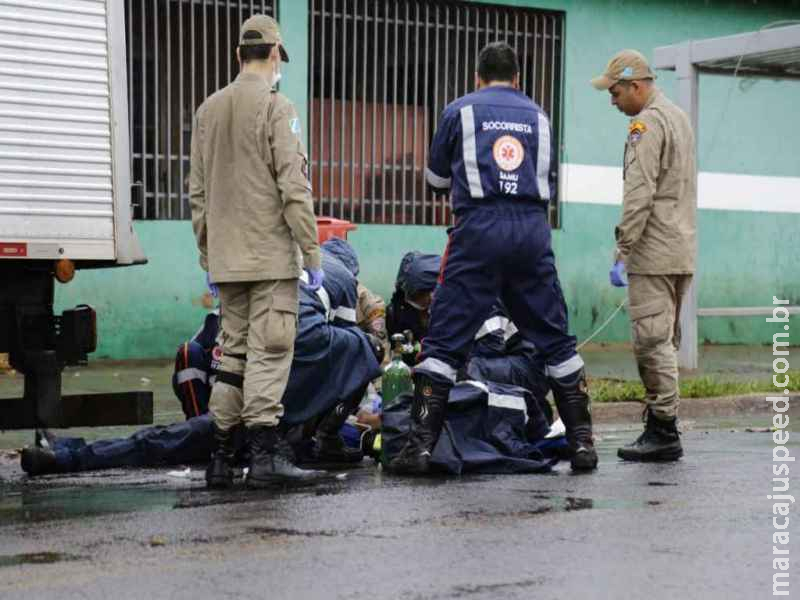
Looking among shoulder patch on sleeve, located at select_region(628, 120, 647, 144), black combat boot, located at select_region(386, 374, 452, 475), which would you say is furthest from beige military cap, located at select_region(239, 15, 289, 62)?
shoulder patch on sleeve, located at select_region(628, 120, 647, 144)

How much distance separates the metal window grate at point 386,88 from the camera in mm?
14898

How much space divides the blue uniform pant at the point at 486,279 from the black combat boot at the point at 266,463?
80cm

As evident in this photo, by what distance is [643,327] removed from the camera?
27.3 ft

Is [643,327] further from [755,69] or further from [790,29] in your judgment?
[755,69]

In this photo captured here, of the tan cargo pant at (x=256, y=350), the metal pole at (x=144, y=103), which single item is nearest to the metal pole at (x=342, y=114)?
the metal pole at (x=144, y=103)

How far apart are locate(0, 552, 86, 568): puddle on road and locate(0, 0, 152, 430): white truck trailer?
7.19ft

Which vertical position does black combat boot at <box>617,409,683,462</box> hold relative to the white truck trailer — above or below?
below

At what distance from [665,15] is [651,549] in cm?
1208

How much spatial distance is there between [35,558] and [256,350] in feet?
6.71

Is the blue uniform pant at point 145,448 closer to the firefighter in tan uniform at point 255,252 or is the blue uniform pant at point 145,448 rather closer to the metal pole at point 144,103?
the firefighter in tan uniform at point 255,252

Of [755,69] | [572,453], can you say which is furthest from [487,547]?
[755,69]

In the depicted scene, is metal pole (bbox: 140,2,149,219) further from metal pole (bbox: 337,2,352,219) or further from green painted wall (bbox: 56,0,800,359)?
metal pole (bbox: 337,2,352,219)

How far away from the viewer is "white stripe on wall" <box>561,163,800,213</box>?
16422 mm

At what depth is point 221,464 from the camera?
7.35 meters
